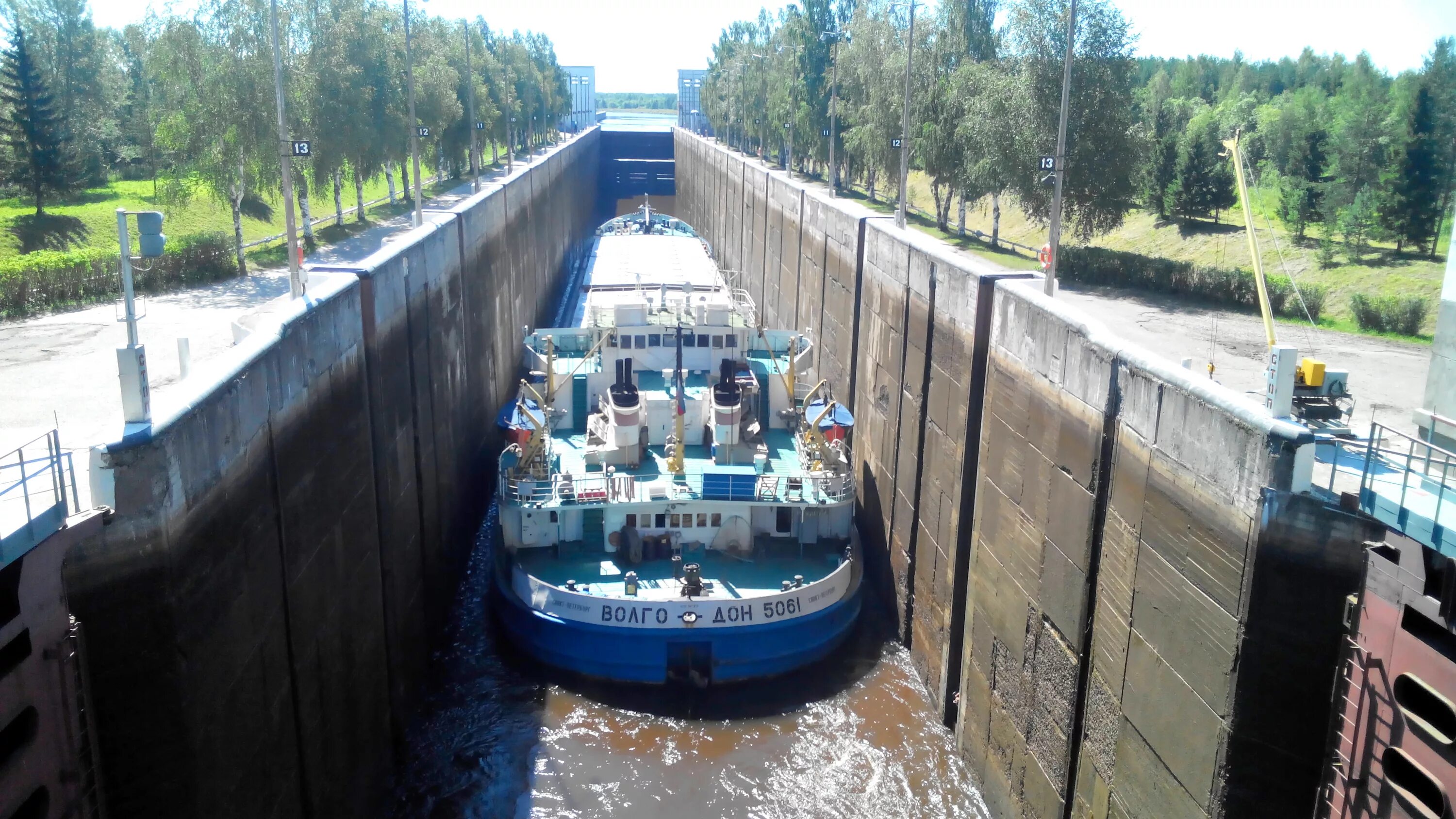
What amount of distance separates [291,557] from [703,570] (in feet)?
26.5

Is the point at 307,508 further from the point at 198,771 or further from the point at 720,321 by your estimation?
the point at 720,321

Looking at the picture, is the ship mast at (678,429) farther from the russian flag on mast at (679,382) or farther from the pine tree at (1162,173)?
the pine tree at (1162,173)

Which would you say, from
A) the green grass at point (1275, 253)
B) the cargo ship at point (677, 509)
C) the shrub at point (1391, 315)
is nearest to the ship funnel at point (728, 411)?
the cargo ship at point (677, 509)

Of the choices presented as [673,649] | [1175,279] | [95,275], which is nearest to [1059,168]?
[673,649]

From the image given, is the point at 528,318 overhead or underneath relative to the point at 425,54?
underneath

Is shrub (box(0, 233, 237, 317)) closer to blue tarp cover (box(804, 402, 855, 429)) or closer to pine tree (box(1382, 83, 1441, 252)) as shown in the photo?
blue tarp cover (box(804, 402, 855, 429))

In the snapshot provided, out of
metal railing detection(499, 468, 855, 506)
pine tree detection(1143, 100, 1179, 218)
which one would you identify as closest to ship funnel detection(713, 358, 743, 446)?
metal railing detection(499, 468, 855, 506)

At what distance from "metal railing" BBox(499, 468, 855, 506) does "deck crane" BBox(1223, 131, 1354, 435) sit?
29.7 feet

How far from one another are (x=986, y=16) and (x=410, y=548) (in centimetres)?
3298

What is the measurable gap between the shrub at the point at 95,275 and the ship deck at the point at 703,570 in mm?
10605

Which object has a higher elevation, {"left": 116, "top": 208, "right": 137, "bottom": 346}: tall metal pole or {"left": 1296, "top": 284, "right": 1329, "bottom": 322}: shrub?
{"left": 116, "top": 208, "right": 137, "bottom": 346}: tall metal pole

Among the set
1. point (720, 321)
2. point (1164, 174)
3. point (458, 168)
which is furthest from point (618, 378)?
point (458, 168)

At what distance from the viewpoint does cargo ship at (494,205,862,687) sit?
55.7ft

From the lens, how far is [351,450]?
14.1m
